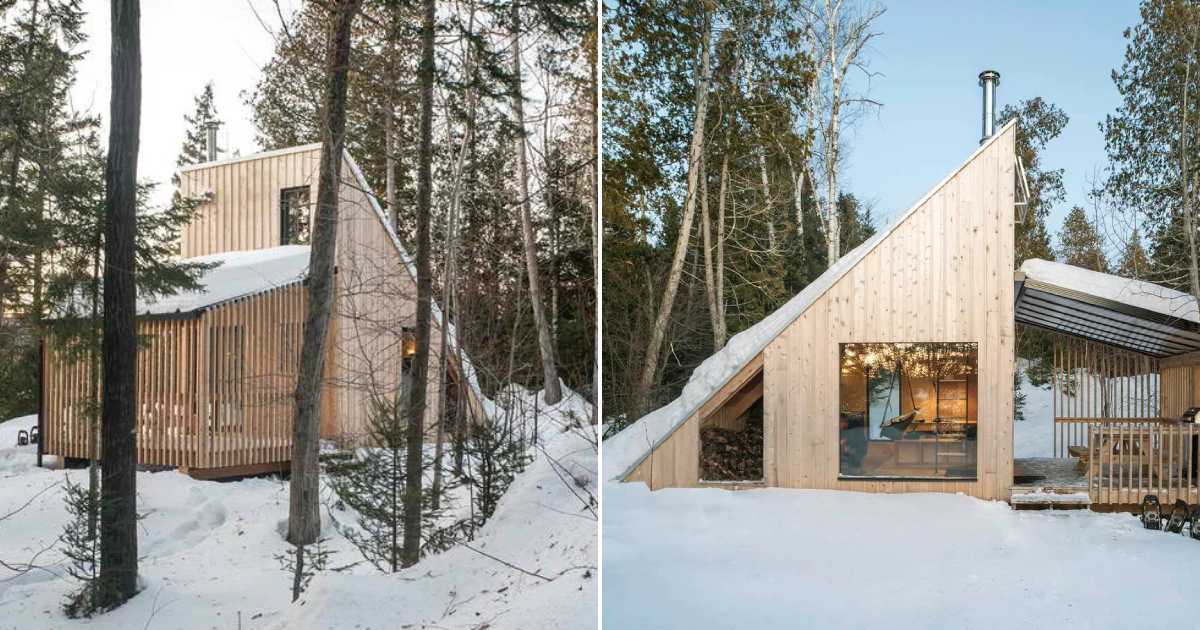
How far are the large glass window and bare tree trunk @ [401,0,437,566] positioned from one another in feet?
12.1

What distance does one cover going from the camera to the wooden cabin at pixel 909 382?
5703mm

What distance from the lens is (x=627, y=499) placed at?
5461 mm

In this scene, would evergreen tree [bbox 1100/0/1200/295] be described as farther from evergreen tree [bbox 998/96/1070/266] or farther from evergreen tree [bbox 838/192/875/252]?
evergreen tree [bbox 838/192/875/252]

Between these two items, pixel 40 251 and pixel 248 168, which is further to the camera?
pixel 248 168

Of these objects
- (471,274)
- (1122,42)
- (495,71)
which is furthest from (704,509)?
(1122,42)

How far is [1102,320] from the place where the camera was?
682cm

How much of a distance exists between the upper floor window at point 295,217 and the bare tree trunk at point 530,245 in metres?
0.77

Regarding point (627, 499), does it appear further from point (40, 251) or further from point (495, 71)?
point (40, 251)

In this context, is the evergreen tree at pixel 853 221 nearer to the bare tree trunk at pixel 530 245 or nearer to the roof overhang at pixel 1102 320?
the roof overhang at pixel 1102 320

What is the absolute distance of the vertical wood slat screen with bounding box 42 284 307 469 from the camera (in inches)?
97.4

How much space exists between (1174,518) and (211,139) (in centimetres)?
572

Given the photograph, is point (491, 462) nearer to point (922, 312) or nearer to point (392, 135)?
point (392, 135)

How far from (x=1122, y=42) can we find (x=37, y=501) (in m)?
11.4

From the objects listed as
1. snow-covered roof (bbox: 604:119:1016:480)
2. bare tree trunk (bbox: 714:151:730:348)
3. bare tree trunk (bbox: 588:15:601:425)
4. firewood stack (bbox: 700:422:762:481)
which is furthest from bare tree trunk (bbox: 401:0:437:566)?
bare tree trunk (bbox: 714:151:730:348)
